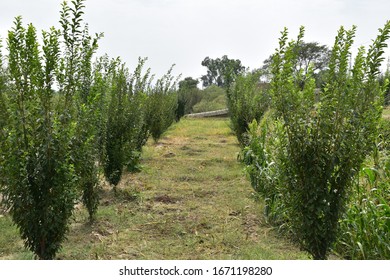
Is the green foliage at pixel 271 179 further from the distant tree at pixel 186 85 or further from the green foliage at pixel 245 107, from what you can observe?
the distant tree at pixel 186 85

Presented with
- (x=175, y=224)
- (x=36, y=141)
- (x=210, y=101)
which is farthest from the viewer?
(x=210, y=101)

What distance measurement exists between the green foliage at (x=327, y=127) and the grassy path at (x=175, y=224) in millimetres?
1406

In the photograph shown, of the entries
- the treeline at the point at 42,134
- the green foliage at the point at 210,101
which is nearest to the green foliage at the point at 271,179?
the treeline at the point at 42,134

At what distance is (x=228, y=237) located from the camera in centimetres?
558

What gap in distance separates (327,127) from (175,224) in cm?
328

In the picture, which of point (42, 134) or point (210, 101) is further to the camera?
point (210, 101)

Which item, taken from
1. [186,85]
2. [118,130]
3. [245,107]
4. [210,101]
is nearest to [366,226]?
[118,130]

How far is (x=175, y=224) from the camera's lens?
6.24m

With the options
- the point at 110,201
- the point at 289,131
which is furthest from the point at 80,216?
the point at 289,131

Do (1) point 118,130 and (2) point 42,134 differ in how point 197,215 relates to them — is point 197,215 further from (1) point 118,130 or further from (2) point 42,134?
(2) point 42,134

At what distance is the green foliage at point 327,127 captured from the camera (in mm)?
3568

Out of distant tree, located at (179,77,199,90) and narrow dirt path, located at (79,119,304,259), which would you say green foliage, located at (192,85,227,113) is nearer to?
distant tree, located at (179,77,199,90)

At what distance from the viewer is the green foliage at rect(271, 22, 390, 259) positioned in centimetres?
357

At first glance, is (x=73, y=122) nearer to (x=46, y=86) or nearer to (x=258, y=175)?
(x=46, y=86)
